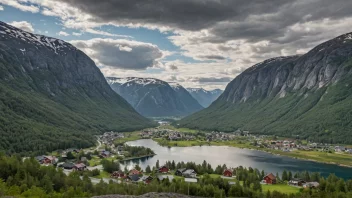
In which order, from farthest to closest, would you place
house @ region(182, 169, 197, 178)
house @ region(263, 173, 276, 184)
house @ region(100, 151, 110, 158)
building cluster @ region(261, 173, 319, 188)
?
house @ region(100, 151, 110, 158) → house @ region(182, 169, 197, 178) → house @ region(263, 173, 276, 184) → building cluster @ region(261, 173, 319, 188)

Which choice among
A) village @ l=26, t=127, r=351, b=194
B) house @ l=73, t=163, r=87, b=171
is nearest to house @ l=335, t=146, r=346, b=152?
village @ l=26, t=127, r=351, b=194

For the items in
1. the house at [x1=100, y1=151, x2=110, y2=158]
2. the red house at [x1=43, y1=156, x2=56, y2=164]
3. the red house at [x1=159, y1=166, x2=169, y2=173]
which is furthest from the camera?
the house at [x1=100, y1=151, x2=110, y2=158]

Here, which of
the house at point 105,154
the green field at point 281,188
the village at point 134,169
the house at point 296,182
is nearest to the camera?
the green field at point 281,188

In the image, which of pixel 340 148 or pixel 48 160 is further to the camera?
pixel 340 148

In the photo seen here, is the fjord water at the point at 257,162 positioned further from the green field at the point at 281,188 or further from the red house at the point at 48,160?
the red house at the point at 48,160

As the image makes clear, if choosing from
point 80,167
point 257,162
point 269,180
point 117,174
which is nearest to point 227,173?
point 269,180

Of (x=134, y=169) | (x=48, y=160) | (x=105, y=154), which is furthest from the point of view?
(x=105, y=154)

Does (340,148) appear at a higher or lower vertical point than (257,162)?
higher

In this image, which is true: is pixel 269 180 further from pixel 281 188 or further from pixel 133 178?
pixel 133 178

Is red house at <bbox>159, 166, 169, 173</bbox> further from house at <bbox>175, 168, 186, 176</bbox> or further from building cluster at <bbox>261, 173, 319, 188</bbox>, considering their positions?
building cluster at <bbox>261, 173, 319, 188</bbox>

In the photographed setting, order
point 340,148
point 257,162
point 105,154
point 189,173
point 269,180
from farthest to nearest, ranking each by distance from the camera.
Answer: point 340,148, point 105,154, point 257,162, point 189,173, point 269,180

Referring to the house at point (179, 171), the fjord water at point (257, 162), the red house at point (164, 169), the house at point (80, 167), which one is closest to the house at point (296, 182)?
the fjord water at point (257, 162)

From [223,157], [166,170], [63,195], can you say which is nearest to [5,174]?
[63,195]
